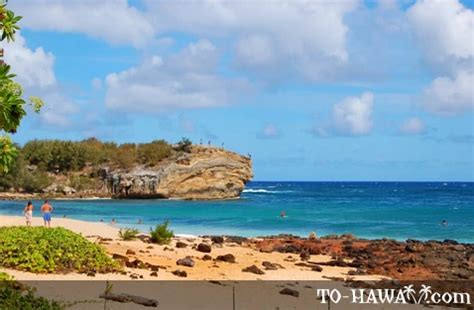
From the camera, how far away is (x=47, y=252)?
17516 millimetres

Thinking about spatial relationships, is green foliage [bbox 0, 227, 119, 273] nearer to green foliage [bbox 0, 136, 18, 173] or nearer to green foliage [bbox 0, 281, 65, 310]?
green foliage [bbox 0, 281, 65, 310]

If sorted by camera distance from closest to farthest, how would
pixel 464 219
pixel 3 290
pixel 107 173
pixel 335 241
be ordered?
pixel 3 290
pixel 335 241
pixel 464 219
pixel 107 173

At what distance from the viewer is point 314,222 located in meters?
53.6

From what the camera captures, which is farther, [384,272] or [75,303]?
[384,272]

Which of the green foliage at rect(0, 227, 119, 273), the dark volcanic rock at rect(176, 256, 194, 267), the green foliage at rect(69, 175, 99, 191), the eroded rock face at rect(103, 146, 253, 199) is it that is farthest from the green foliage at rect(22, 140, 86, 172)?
the green foliage at rect(0, 227, 119, 273)

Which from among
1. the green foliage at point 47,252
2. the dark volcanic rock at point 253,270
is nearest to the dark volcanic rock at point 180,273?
the green foliage at point 47,252

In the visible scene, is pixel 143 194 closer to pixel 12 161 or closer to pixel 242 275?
pixel 242 275

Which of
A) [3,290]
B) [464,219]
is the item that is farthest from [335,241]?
[464,219]

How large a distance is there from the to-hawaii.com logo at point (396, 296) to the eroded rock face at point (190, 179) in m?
73.2

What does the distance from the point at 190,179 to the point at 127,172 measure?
9.89 meters

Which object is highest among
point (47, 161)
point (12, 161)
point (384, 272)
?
point (47, 161)

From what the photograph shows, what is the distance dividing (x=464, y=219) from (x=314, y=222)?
15.3m

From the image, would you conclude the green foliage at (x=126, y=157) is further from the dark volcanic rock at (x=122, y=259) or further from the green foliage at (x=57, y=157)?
the dark volcanic rock at (x=122, y=259)

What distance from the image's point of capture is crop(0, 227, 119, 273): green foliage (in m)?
17.2
